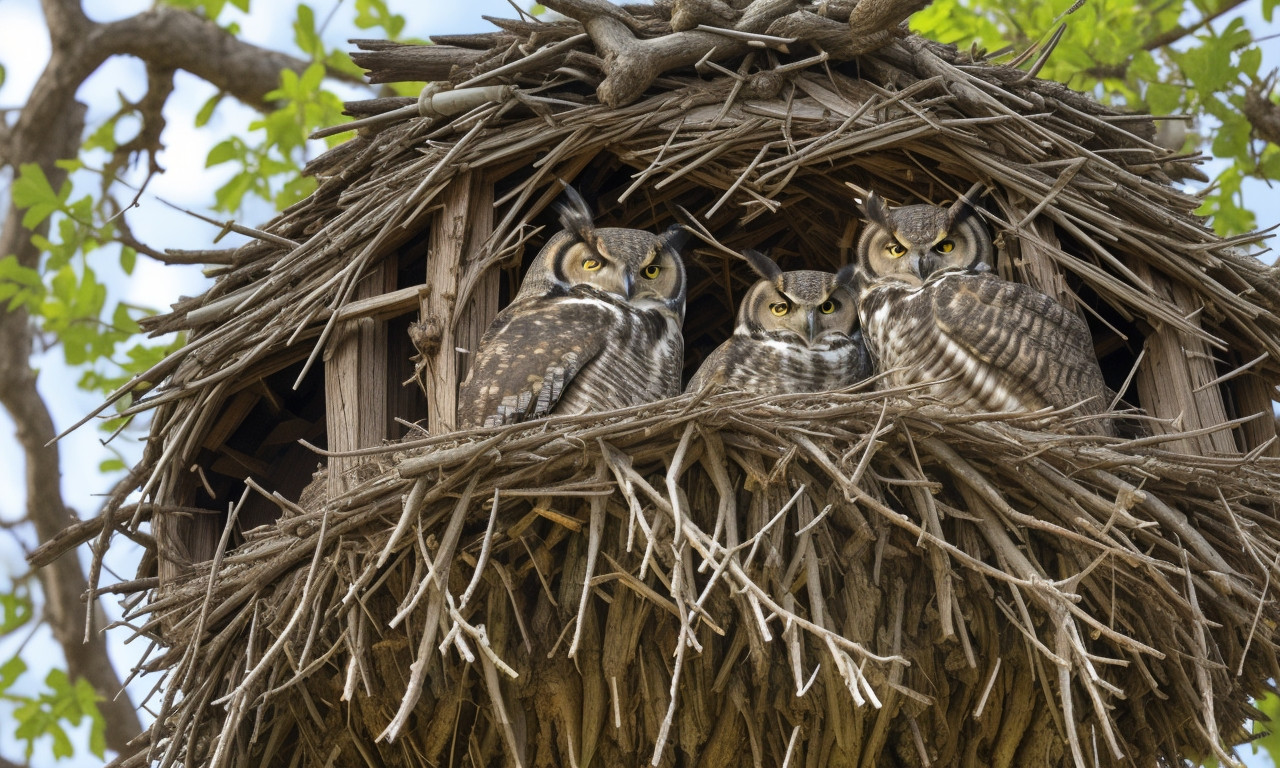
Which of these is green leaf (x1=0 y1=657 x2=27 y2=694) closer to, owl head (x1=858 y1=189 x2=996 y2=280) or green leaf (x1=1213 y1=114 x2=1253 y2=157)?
owl head (x1=858 y1=189 x2=996 y2=280)

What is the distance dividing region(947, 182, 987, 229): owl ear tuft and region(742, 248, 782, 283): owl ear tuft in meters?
0.48

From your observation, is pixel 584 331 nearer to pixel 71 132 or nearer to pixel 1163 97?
pixel 1163 97

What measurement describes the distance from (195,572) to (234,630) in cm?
34

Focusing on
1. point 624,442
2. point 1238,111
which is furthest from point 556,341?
point 1238,111

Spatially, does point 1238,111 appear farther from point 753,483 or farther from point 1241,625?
point 753,483

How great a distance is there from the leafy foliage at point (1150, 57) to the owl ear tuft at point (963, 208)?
37.3 inches

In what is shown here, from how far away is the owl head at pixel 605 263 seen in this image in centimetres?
356

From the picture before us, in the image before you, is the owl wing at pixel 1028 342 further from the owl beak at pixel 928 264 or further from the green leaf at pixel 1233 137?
the green leaf at pixel 1233 137

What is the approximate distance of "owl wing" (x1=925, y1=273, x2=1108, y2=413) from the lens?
10.1 feet

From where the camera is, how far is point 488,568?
8.69ft

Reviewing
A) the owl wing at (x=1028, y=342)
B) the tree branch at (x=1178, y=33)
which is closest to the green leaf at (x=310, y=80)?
the owl wing at (x=1028, y=342)

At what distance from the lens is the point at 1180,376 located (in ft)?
10.4

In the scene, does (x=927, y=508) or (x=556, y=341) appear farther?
(x=556, y=341)

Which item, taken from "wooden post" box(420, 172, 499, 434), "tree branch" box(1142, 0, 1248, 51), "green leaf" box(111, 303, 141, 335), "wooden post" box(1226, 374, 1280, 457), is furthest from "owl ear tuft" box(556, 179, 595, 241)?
"tree branch" box(1142, 0, 1248, 51)
